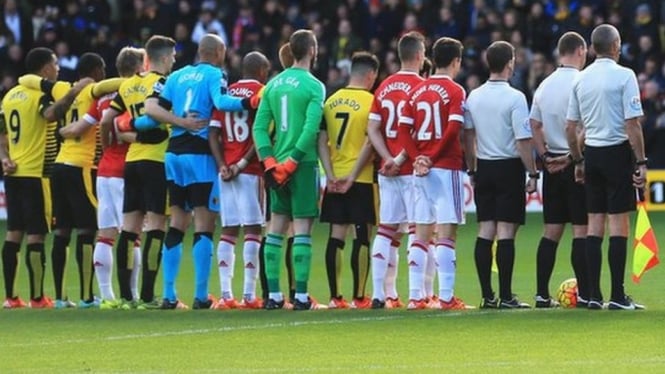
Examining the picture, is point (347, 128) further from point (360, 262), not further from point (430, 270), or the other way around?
point (430, 270)

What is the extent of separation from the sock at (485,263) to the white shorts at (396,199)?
628 millimetres

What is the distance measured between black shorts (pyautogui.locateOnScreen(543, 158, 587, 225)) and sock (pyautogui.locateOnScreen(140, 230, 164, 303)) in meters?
3.45

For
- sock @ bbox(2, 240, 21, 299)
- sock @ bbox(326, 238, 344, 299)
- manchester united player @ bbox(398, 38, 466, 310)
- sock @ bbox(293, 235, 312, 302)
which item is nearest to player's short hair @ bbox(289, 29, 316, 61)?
manchester united player @ bbox(398, 38, 466, 310)

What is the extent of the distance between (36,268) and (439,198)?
13.9 ft

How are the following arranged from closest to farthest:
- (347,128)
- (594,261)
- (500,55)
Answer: (594,261) → (500,55) → (347,128)

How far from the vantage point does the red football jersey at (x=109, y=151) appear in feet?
53.7

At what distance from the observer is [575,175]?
47.8 feet

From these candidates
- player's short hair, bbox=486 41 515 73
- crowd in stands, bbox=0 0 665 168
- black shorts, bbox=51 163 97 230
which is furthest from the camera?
crowd in stands, bbox=0 0 665 168

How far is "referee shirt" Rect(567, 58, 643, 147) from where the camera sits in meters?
14.1

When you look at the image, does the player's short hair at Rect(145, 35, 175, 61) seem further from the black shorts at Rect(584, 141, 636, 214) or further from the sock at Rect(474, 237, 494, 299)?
the black shorts at Rect(584, 141, 636, 214)

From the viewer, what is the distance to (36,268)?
55.4 feet

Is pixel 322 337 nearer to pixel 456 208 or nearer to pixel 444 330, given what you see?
pixel 444 330

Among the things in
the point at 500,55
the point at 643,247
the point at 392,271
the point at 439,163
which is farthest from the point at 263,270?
the point at 643,247

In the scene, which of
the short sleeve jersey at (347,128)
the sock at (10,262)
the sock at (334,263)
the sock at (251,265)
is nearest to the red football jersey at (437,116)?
the short sleeve jersey at (347,128)
